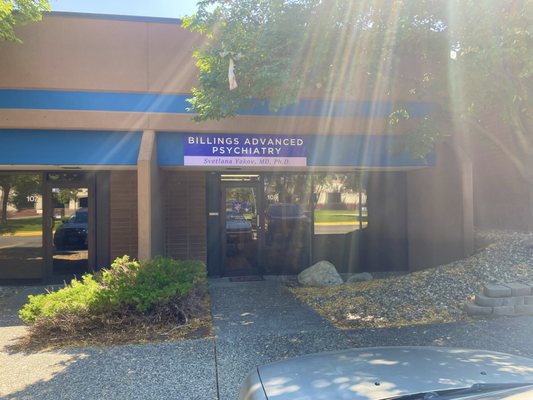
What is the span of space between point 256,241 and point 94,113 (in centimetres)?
446

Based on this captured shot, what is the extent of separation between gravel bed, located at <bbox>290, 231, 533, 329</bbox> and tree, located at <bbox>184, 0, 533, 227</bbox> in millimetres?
1992

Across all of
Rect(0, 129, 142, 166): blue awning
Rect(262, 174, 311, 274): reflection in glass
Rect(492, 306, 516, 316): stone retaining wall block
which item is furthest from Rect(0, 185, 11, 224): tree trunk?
Rect(492, 306, 516, 316): stone retaining wall block

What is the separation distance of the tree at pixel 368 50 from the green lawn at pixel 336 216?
421cm

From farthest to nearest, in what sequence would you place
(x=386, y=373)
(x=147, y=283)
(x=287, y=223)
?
(x=287, y=223) < (x=147, y=283) < (x=386, y=373)

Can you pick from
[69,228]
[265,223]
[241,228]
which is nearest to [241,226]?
[241,228]

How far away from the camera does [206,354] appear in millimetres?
4961

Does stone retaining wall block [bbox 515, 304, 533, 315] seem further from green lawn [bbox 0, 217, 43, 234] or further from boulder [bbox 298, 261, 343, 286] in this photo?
green lawn [bbox 0, 217, 43, 234]

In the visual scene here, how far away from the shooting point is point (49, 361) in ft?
15.9

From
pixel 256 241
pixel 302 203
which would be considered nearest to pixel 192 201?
pixel 256 241

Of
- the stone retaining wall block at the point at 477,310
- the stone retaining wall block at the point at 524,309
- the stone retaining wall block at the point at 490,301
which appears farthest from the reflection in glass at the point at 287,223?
the stone retaining wall block at the point at 524,309

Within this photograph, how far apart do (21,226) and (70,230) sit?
1.03 meters

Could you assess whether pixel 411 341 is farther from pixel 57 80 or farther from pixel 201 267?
pixel 57 80

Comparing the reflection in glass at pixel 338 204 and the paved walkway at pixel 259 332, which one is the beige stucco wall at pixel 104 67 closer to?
the reflection in glass at pixel 338 204

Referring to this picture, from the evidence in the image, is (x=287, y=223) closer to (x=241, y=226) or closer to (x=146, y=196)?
(x=241, y=226)
